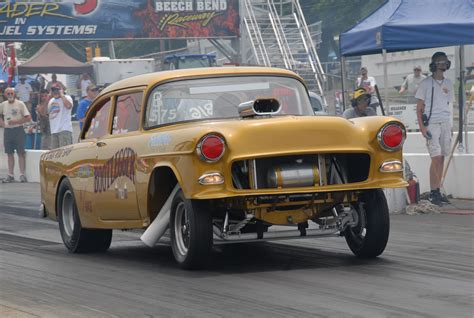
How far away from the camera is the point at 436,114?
592 inches

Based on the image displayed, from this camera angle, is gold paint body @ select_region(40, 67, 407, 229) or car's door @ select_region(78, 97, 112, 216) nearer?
gold paint body @ select_region(40, 67, 407, 229)

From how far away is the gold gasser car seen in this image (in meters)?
8.62

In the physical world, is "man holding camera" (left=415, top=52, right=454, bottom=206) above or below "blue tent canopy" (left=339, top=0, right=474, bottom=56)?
below

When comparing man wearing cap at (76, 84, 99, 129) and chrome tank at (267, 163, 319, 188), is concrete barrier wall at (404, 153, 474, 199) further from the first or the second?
man wearing cap at (76, 84, 99, 129)

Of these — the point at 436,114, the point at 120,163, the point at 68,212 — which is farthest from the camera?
the point at 436,114

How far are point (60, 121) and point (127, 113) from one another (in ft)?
44.1

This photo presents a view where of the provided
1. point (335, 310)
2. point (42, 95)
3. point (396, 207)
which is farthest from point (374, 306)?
point (42, 95)

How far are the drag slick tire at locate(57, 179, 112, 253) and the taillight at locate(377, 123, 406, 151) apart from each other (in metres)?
3.15

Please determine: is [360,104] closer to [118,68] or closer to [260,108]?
[260,108]

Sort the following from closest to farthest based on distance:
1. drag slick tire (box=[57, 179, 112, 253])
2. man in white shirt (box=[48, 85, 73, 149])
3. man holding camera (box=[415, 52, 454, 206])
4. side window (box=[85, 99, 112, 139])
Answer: side window (box=[85, 99, 112, 139]) → drag slick tire (box=[57, 179, 112, 253]) → man holding camera (box=[415, 52, 454, 206]) → man in white shirt (box=[48, 85, 73, 149])

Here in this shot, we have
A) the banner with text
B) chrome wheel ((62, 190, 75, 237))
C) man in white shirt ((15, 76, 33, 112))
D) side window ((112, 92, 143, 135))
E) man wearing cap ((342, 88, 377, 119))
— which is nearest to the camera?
side window ((112, 92, 143, 135))

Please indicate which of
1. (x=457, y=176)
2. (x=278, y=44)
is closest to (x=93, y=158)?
(x=457, y=176)

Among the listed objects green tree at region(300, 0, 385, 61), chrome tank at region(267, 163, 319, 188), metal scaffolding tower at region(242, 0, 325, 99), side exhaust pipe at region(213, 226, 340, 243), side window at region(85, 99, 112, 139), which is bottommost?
side exhaust pipe at region(213, 226, 340, 243)

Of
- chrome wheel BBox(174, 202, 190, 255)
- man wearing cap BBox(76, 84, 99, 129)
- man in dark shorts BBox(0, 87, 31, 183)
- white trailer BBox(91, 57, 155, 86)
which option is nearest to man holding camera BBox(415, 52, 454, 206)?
chrome wheel BBox(174, 202, 190, 255)
